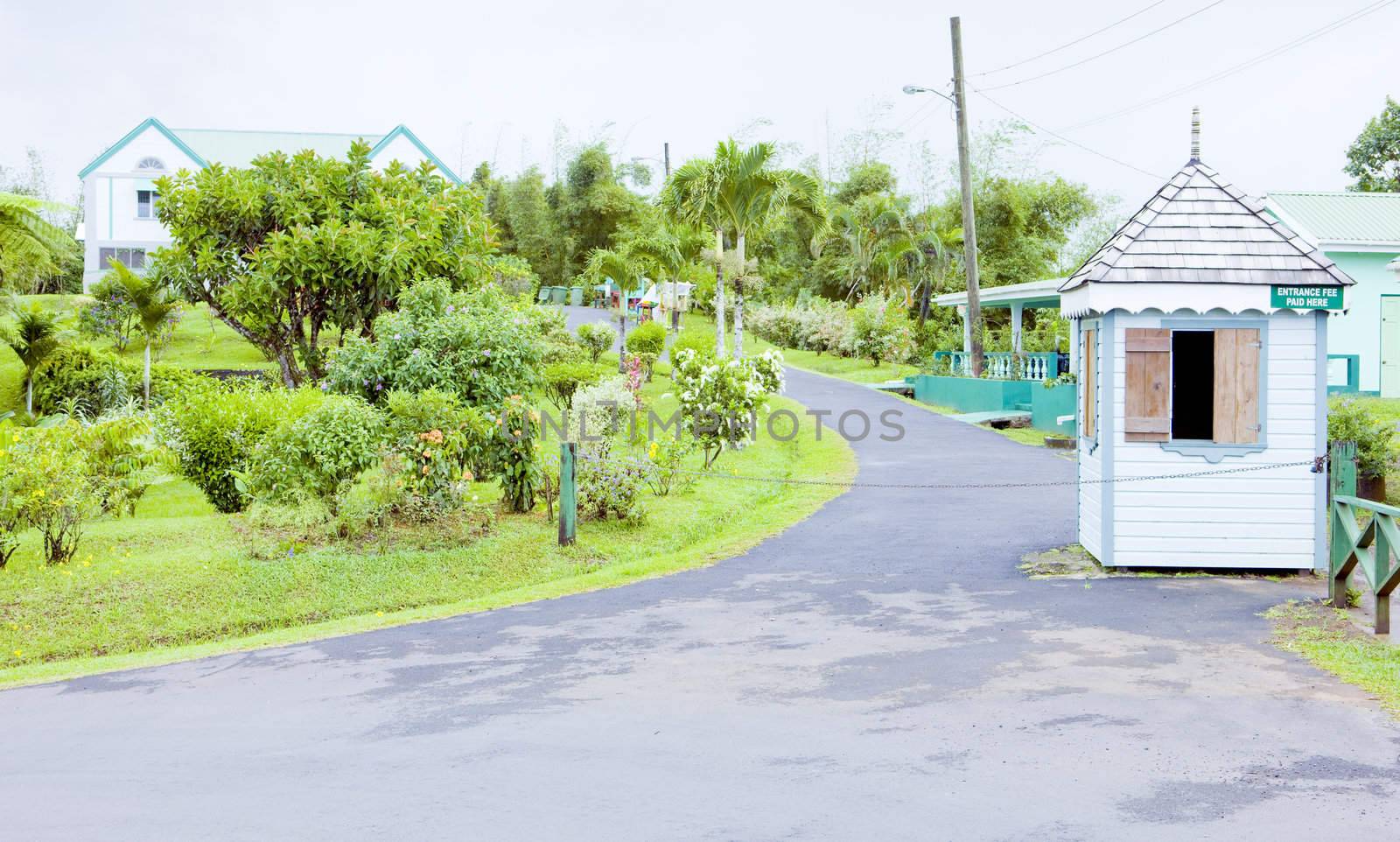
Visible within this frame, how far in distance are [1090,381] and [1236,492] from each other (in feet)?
5.63

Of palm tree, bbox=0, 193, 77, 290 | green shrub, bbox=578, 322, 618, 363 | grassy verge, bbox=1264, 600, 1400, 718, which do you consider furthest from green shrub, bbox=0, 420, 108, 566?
green shrub, bbox=578, 322, 618, 363

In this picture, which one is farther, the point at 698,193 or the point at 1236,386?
the point at 698,193

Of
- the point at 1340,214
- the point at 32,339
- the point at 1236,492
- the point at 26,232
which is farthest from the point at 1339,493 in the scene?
the point at 32,339

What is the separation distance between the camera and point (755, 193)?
26969 millimetres

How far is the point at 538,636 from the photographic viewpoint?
31.1 ft

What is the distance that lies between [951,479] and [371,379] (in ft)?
29.2

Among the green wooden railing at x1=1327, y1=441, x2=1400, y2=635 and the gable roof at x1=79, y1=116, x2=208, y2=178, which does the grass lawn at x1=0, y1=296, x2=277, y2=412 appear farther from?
the green wooden railing at x1=1327, y1=441, x2=1400, y2=635

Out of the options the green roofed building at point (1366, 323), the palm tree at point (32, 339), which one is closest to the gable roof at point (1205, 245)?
the green roofed building at point (1366, 323)

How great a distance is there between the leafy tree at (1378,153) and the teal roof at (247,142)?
39.5m

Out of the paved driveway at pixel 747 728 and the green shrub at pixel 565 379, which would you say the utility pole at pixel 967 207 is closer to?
the green shrub at pixel 565 379

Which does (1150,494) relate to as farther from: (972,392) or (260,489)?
(972,392)

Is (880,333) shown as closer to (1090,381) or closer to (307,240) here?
(307,240)

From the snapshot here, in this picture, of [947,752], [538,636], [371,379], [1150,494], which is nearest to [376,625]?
[538,636]

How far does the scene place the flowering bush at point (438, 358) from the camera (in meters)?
13.9
